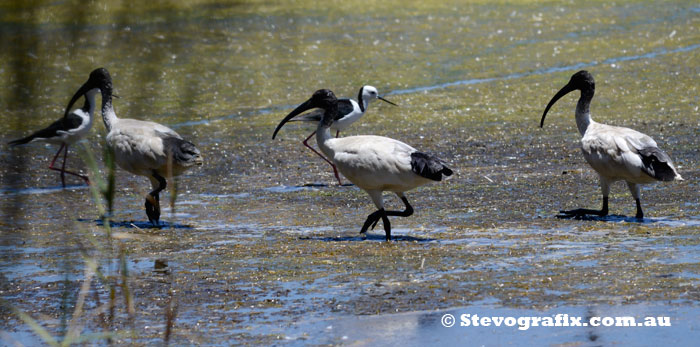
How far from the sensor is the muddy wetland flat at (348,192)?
6246 millimetres

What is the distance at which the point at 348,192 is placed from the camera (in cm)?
1198

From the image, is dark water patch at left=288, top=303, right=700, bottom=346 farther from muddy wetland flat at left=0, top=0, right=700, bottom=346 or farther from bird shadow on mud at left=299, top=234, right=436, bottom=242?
bird shadow on mud at left=299, top=234, right=436, bottom=242

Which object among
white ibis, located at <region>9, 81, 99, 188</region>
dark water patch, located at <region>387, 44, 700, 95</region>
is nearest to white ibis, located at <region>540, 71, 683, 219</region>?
white ibis, located at <region>9, 81, 99, 188</region>

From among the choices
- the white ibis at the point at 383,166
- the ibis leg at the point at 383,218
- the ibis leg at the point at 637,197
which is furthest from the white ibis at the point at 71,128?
the ibis leg at the point at 637,197

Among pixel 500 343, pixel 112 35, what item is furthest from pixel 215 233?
pixel 112 35

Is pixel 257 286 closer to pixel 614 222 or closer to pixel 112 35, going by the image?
pixel 614 222

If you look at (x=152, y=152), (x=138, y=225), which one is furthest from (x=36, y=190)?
(x=152, y=152)

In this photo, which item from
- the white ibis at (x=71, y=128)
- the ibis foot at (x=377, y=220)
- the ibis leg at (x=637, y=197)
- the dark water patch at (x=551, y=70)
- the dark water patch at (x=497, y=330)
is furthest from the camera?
the dark water patch at (x=551, y=70)

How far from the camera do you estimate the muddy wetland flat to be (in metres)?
6.25

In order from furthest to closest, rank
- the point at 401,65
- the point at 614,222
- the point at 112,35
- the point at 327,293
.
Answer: the point at 112,35 < the point at 401,65 < the point at 614,222 < the point at 327,293

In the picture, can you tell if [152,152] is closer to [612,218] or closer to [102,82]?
[102,82]

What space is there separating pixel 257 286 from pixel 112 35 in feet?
66.5

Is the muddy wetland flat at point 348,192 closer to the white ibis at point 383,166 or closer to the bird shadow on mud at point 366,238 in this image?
the bird shadow on mud at point 366,238

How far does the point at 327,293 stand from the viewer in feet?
22.7
